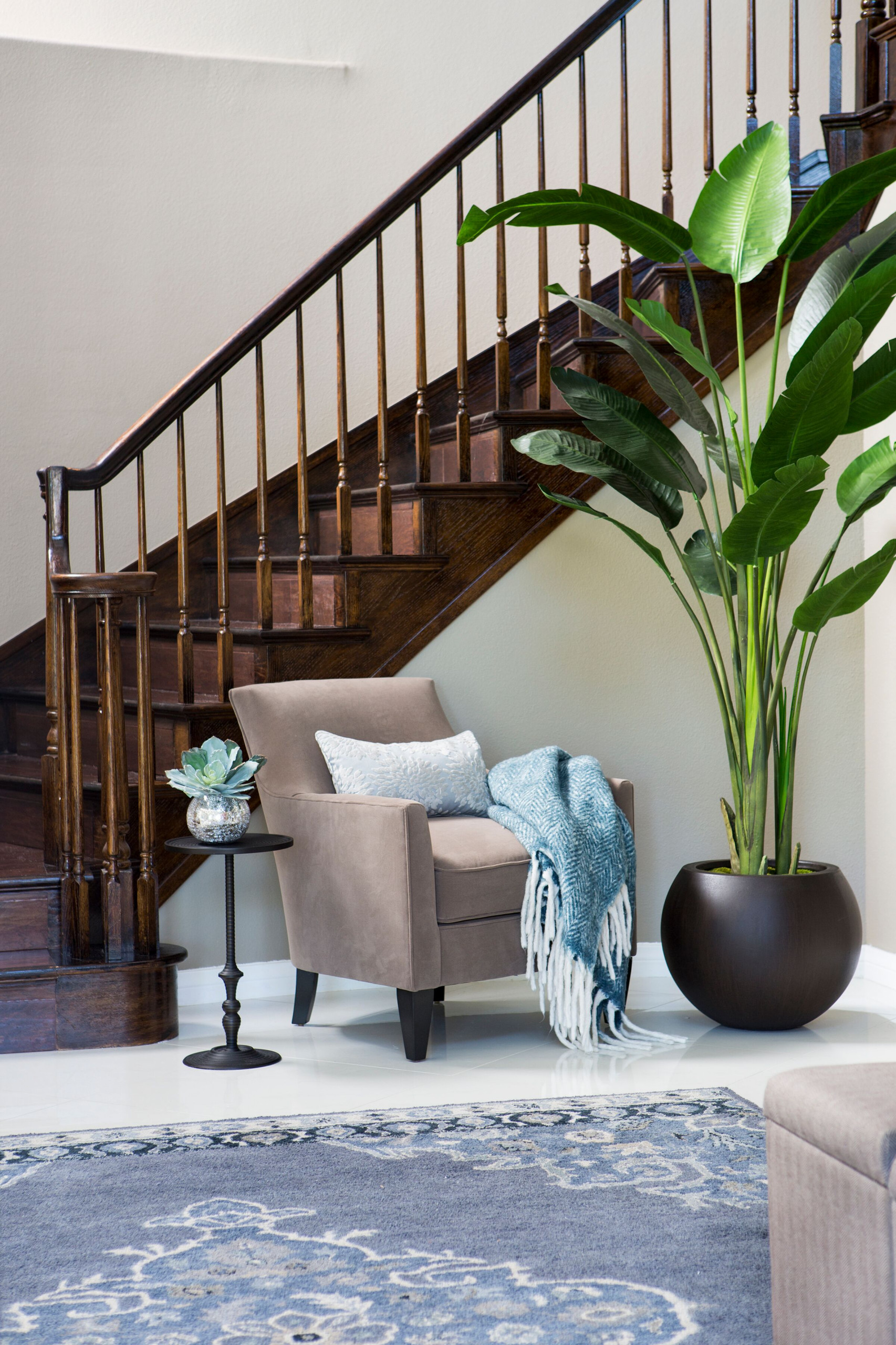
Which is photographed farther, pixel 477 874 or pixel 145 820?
pixel 145 820

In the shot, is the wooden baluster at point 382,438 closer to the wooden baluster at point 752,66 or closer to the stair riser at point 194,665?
the stair riser at point 194,665

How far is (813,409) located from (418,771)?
1258mm

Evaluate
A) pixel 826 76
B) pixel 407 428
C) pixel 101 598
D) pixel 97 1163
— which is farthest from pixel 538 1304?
pixel 826 76

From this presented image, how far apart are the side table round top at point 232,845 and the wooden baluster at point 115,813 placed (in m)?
0.19

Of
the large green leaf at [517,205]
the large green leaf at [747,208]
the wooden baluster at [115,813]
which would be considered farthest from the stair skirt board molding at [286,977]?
the large green leaf at [517,205]

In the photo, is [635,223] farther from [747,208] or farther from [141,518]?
[141,518]

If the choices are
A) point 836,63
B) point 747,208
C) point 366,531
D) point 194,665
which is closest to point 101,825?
point 194,665

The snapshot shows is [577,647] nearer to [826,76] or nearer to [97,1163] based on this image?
[97,1163]

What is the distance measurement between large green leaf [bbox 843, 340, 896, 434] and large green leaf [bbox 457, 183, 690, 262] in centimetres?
49

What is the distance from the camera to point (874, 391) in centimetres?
308

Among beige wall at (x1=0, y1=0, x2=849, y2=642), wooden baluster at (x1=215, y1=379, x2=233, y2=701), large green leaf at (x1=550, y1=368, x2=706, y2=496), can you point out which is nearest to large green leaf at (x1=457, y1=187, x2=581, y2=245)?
large green leaf at (x1=550, y1=368, x2=706, y2=496)

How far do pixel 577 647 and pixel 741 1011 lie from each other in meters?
1.13

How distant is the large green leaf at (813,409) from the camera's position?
281 centimetres

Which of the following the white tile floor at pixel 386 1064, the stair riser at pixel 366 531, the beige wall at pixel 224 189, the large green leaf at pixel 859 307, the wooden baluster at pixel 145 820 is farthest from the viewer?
the beige wall at pixel 224 189
